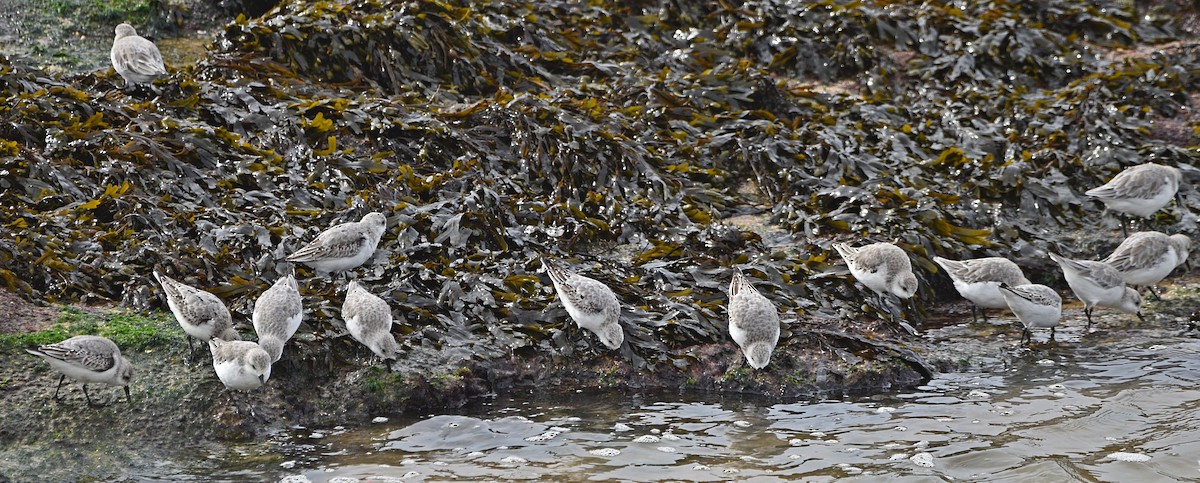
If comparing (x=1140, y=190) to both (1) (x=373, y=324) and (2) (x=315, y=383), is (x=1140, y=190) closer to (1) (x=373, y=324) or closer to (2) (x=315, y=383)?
(1) (x=373, y=324)

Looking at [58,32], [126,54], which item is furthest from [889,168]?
[58,32]

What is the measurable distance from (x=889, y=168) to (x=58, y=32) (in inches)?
276

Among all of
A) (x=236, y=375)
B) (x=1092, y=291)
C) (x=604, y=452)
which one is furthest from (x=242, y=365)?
(x=1092, y=291)

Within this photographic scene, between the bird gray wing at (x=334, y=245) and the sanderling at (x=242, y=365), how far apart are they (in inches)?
37.2

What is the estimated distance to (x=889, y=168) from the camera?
8.55 m

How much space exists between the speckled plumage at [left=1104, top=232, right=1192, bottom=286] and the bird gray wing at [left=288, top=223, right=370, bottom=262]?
→ 16.5ft

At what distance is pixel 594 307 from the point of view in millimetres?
6141

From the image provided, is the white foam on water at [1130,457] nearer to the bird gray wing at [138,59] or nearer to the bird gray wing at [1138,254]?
the bird gray wing at [1138,254]

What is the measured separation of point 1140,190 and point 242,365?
21.1 ft

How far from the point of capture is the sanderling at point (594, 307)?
242 inches

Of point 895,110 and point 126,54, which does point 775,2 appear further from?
point 126,54

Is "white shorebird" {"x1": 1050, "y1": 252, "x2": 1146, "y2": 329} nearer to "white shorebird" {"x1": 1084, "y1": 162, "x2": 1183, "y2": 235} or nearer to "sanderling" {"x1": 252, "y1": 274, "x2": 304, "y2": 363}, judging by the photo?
"white shorebird" {"x1": 1084, "y1": 162, "x2": 1183, "y2": 235}

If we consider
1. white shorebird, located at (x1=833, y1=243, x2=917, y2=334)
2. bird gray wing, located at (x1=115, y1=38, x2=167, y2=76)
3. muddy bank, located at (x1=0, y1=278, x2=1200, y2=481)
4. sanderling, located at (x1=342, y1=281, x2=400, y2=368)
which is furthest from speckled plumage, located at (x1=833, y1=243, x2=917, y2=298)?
bird gray wing, located at (x1=115, y1=38, x2=167, y2=76)

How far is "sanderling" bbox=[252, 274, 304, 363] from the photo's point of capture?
219 inches
